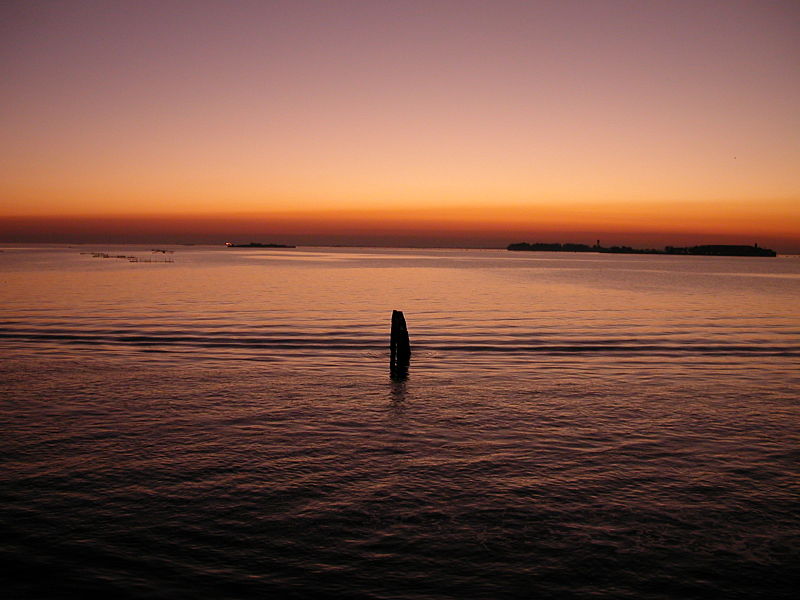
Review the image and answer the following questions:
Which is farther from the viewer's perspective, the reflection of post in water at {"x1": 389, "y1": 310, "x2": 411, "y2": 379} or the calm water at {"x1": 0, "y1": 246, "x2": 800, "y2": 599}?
the reflection of post in water at {"x1": 389, "y1": 310, "x2": 411, "y2": 379}

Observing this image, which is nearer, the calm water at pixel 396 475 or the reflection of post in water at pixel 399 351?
the calm water at pixel 396 475

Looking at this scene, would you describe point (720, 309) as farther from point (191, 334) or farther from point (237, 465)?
point (237, 465)

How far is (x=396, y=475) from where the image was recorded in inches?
456

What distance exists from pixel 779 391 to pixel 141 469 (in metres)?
18.7

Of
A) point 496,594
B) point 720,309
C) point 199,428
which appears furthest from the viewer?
point 720,309

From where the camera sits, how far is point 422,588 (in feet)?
25.8

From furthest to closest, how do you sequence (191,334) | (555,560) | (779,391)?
1. (191,334)
2. (779,391)
3. (555,560)

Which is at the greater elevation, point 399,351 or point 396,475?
point 399,351

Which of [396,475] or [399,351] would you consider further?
[399,351]

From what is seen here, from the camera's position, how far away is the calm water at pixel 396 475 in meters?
8.23

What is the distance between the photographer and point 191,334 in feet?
108

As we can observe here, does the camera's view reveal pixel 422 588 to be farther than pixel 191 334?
No

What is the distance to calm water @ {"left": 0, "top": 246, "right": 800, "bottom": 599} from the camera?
324 inches

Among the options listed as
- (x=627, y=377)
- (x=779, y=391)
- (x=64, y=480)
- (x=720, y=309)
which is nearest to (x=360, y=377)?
(x=627, y=377)
